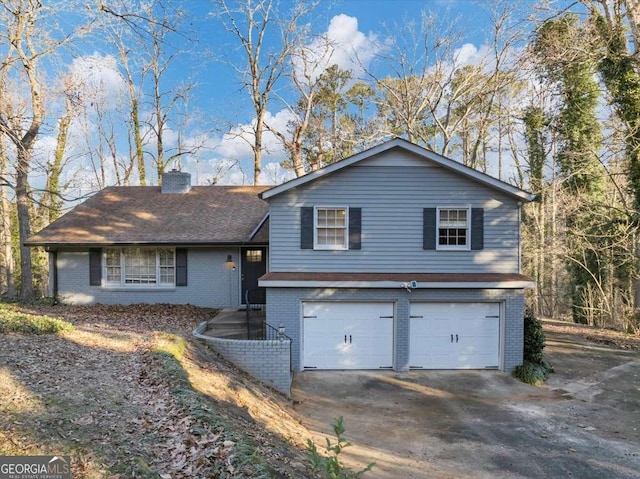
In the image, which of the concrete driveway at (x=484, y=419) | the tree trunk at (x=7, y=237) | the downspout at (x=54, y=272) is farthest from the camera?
the tree trunk at (x=7, y=237)

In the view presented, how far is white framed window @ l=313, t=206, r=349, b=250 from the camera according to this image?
11.8 meters

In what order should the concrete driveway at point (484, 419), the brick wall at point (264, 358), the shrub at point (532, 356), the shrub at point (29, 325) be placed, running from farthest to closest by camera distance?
the shrub at point (532, 356) < the brick wall at point (264, 358) < the shrub at point (29, 325) < the concrete driveway at point (484, 419)

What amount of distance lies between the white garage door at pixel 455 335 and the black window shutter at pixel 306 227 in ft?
11.8

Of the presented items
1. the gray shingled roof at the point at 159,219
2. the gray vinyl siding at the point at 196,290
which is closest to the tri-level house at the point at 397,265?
the gray shingled roof at the point at 159,219

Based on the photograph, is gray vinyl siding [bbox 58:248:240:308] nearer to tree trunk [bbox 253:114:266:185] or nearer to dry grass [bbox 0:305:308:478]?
dry grass [bbox 0:305:308:478]

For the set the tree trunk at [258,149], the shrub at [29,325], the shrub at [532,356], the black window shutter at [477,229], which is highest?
the tree trunk at [258,149]

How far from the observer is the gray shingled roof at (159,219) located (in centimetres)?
1505

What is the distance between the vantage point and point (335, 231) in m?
11.9

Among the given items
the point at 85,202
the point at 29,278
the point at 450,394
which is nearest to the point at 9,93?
the point at 85,202

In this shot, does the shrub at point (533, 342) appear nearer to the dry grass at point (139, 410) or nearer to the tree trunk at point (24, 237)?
the dry grass at point (139, 410)

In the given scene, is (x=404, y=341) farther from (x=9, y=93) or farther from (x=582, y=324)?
(x=9, y=93)

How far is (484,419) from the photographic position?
28.3 feet

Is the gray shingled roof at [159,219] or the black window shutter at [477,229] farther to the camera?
the gray shingled roof at [159,219]

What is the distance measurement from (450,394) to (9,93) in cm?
1849
